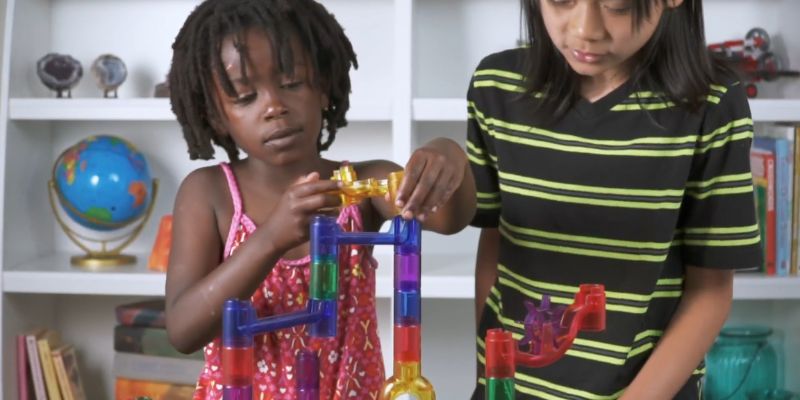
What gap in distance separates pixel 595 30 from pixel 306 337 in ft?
1.28

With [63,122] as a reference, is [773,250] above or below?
below

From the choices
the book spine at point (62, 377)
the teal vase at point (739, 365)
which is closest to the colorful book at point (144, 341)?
the book spine at point (62, 377)

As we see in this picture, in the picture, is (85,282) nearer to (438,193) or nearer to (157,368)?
(157,368)

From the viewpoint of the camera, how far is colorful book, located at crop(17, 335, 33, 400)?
7.80ft

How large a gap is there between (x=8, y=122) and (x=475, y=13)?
A: 1013mm

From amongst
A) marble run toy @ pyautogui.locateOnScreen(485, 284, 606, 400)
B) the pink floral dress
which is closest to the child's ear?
the pink floral dress

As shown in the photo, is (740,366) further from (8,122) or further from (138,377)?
(8,122)

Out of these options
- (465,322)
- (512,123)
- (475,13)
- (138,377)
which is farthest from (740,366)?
(512,123)

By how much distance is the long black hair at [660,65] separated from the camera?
109 centimetres

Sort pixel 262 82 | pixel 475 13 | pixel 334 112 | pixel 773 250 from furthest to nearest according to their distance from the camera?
1. pixel 475 13
2. pixel 773 250
3. pixel 334 112
4. pixel 262 82

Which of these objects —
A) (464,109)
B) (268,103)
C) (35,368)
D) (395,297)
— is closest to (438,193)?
(395,297)

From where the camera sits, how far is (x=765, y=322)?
2598mm

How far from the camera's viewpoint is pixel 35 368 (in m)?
2.39

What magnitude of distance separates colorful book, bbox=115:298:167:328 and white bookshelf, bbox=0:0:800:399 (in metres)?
0.06
